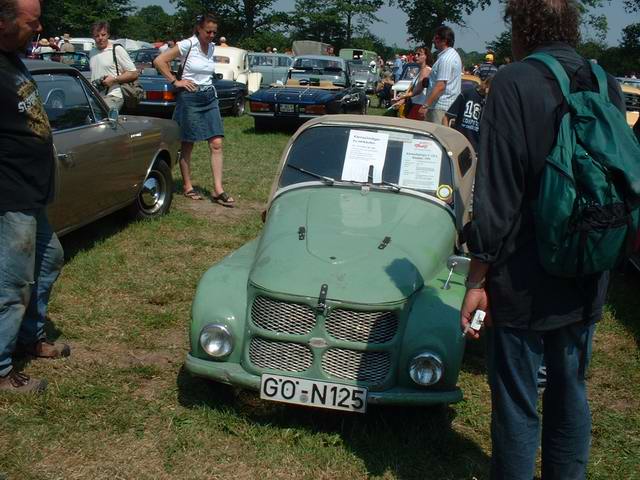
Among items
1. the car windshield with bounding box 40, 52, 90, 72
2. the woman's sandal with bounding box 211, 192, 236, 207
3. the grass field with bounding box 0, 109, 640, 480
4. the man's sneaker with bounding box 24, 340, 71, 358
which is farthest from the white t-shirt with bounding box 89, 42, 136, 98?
the car windshield with bounding box 40, 52, 90, 72

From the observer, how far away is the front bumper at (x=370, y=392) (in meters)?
3.33

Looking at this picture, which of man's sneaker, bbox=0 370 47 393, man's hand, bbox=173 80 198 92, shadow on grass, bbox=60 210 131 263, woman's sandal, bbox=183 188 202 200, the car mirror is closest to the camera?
man's sneaker, bbox=0 370 47 393

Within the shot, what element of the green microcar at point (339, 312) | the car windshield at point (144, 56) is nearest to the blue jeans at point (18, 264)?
the green microcar at point (339, 312)

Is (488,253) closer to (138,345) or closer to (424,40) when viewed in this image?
(138,345)

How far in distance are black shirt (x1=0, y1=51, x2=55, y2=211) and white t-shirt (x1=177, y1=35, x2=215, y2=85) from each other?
422cm

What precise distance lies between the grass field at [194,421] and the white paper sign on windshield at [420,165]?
1173 mm

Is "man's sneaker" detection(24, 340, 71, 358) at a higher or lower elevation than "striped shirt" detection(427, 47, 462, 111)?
lower

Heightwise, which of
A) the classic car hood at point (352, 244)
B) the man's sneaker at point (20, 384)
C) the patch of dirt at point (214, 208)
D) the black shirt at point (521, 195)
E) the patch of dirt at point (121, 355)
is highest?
the black shirt at point (521, 195)

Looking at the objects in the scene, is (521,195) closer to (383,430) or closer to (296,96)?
(383,430)

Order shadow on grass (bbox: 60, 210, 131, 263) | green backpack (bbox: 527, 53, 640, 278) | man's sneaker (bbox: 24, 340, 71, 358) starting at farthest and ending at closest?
shadow on grass (bbox: 60, 210, 131, 263), man's sneaker (bbox: 24, 340, 71, 358), green backpack (bbox: 527, 53, 640, 278)

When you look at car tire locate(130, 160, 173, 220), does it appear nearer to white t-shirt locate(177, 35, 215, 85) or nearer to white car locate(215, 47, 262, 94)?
white t-shirt locate(177, 35, 215, 85)

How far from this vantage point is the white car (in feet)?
63.2

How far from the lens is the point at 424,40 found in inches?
2140

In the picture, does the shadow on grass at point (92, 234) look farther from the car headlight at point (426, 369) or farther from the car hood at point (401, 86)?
the car hood at point (401, 86)
